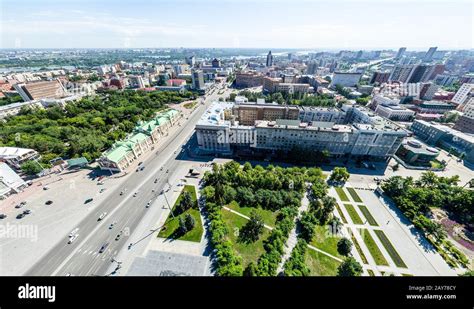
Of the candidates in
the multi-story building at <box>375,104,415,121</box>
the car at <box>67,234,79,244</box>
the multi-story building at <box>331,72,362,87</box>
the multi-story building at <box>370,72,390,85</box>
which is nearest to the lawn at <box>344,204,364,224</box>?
the car at <box>67,234,79,244</box>

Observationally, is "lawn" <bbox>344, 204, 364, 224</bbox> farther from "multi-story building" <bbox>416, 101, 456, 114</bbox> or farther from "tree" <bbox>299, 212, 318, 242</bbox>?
"multi-story building" <bbox>416, 101, 456, 114</bbox>

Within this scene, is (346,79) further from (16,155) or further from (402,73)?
(16,155)

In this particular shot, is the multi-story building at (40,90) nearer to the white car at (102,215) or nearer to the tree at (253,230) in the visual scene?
the white car at (102,215)

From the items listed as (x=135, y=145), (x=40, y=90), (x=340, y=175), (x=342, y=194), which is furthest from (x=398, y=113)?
(x=40, y=90)
